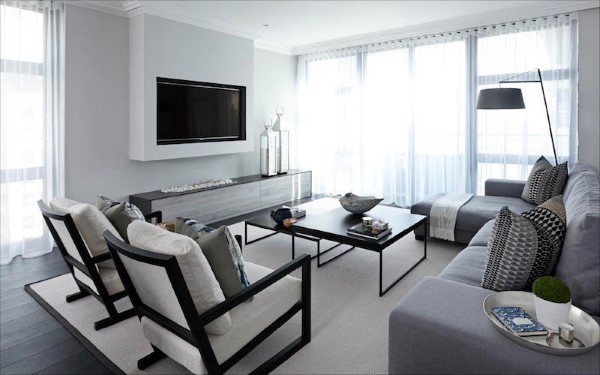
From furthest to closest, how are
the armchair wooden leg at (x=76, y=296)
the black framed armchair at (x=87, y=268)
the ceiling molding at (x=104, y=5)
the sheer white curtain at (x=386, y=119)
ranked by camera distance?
the sheer white curtain at (x=386, y=119)
the ceiling molding at (x=104, y=5)
the armchair wooden leg at (x=76, y=296)
the black framed armchair at (x=87, y=268)

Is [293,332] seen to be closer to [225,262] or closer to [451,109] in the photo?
[225,262]

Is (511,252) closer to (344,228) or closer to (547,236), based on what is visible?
(547,236)

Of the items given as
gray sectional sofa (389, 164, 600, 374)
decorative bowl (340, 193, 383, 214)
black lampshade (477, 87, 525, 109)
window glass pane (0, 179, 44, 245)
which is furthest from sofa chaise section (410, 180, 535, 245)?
window glass pane (0, 179, 44, 245)

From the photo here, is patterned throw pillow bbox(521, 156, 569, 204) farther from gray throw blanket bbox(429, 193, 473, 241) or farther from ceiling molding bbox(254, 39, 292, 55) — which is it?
ceiling molding bbox(254, 39, 292, 55)

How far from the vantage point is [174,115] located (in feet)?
16.8

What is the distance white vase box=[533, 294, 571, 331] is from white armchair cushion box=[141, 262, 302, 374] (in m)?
1.20

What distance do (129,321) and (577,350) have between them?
2.43 meters

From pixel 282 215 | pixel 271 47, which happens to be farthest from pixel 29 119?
pixel 271 47

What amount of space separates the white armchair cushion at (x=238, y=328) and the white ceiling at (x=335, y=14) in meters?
3.57

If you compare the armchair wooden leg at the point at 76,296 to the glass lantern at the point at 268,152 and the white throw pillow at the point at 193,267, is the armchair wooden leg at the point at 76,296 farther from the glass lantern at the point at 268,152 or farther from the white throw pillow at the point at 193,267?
the glass lantern at the point at 268,152

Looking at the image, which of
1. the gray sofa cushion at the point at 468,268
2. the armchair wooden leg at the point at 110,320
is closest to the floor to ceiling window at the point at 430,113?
the gray sofa cushion at the point at 468,268

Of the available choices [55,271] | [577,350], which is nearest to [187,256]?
[577,350]

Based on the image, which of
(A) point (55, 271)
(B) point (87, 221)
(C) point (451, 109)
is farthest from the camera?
(C) point (451, 109)

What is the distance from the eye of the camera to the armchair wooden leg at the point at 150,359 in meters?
2.13
